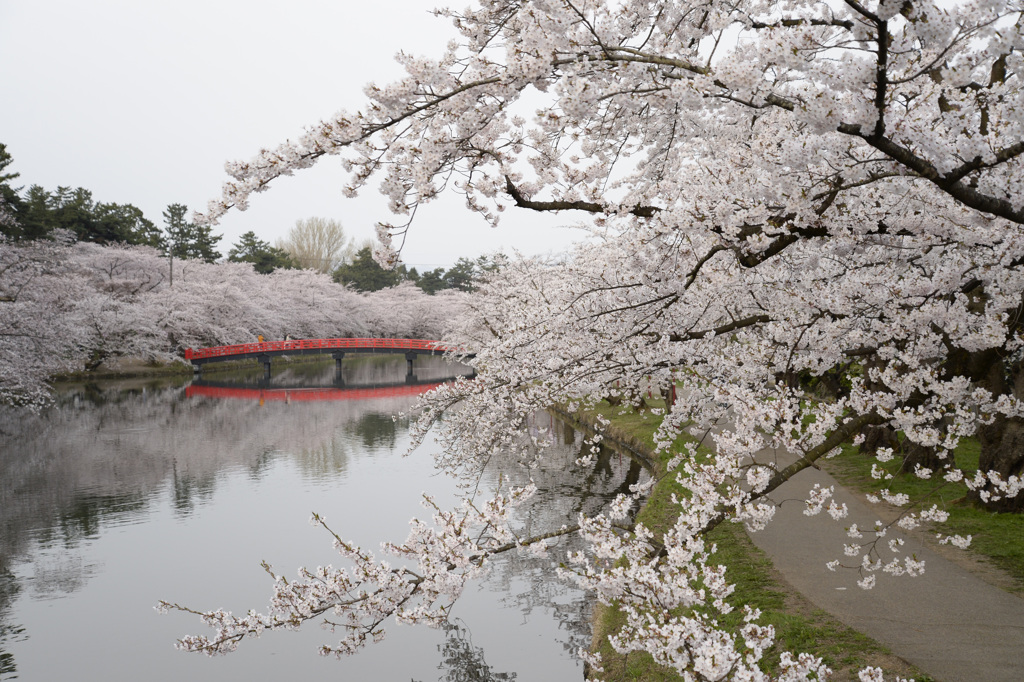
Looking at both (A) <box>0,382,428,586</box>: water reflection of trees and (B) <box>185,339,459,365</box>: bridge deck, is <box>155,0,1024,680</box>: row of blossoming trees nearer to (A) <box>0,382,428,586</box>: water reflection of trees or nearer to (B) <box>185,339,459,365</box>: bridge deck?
(A) <box>0,382,428,586</box>: water reflection of trees

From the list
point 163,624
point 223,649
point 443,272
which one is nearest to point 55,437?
point 163,624

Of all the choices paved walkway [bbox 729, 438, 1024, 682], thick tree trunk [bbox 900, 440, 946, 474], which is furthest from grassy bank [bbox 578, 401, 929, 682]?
thick tree trunk [bbox 900, 440, 946, 474]

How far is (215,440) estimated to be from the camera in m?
20.3

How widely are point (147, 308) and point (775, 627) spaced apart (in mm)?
36418

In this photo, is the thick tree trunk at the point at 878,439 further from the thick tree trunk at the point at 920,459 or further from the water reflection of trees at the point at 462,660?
the water reflection of trees at the point at 462,660

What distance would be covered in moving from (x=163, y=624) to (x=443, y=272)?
64.4 m

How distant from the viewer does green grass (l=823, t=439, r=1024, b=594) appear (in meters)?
7.16

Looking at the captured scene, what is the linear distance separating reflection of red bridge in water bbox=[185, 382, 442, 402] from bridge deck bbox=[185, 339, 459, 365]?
13.0 feet

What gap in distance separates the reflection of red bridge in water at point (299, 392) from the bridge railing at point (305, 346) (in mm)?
4059

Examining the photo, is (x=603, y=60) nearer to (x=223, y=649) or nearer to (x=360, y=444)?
(x=223, y=649)

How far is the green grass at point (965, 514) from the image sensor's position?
7164 millimetres

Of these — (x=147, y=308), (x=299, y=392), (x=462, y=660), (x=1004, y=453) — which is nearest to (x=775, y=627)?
(x=462, y=660)

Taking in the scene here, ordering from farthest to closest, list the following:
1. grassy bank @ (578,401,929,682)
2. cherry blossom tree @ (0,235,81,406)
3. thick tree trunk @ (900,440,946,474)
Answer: cherry blossom tree @ (0,235,81,406) < thick tree trunk @ (900,440,946,474) < grassy bank @ (578,401,929,682)


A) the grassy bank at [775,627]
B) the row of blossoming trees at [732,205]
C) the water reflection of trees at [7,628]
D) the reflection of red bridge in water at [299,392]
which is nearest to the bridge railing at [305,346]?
the reflection of red bridge in water at [299,392]
